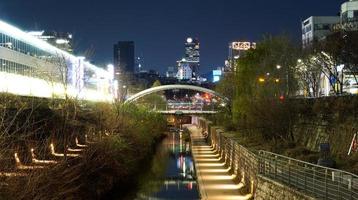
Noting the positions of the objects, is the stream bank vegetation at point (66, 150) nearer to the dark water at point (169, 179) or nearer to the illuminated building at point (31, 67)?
the dark water at point (169, 179)

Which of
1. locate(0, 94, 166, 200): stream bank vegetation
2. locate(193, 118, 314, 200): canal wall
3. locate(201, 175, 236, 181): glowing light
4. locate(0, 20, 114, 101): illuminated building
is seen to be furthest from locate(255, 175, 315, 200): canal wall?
locate(0, 20, 114, 101): illuminated building

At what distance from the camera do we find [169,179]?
179 ft

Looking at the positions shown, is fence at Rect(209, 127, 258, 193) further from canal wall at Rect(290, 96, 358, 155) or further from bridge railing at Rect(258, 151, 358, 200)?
bridge railing at Rect(258, 151, 358, 200)

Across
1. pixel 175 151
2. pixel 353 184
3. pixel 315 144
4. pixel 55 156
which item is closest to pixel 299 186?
pixel 353 184

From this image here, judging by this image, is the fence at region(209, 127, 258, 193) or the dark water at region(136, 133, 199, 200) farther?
the dark water at region(136, 133, 199, 200)

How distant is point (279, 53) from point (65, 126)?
3264 cm

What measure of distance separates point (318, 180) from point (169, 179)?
34115 mm

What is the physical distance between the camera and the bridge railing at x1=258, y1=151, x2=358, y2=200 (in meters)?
18.7

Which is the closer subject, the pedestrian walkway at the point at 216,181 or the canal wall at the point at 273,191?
the canal wall at the point at 273,191

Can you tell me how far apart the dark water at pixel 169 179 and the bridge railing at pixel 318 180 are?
57.4 ft

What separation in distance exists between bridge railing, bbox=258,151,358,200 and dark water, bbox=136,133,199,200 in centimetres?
1749

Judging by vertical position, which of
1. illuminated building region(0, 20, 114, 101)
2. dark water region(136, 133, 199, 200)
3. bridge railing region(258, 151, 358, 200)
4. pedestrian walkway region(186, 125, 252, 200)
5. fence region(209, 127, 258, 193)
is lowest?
dark water region(136, 133, 199, 200)

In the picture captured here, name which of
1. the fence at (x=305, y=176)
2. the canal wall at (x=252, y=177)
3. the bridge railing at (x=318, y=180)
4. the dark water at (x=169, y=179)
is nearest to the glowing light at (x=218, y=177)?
the canal wall at (x=252, y=177)

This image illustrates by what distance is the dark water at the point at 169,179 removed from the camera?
147ft
